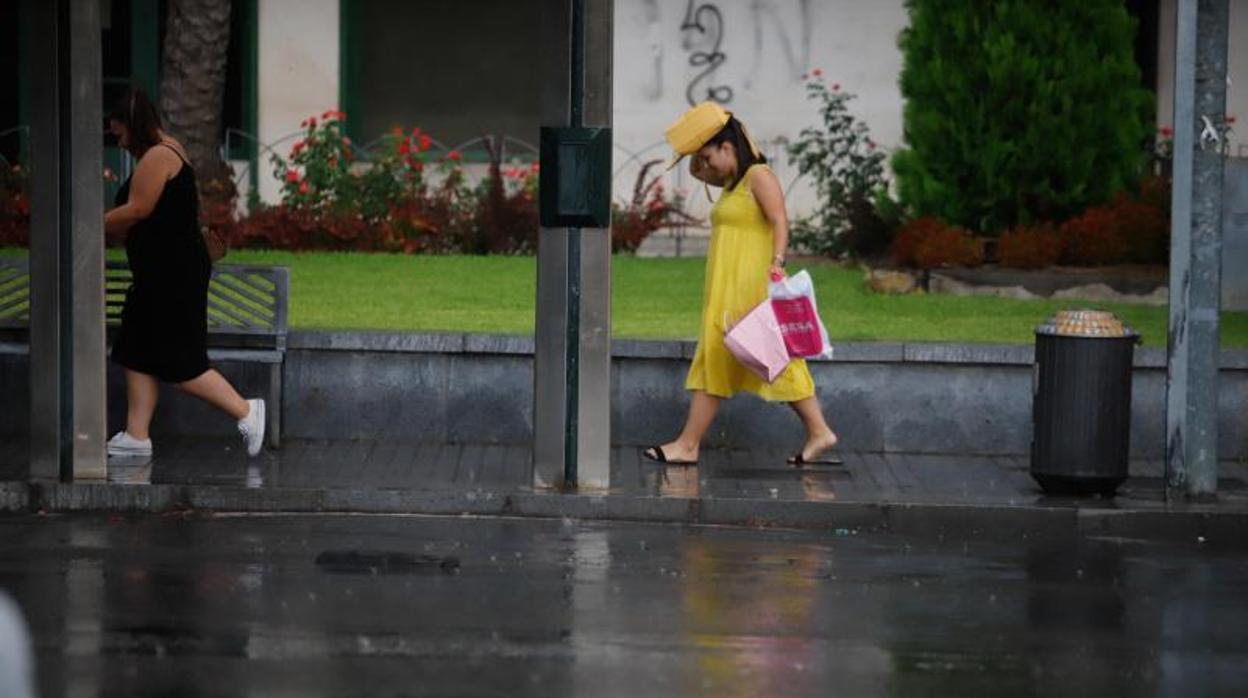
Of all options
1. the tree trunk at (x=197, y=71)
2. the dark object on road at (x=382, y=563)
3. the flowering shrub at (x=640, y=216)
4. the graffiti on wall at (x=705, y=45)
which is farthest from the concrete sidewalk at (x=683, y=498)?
the graffiti on wall at (x=705, y=45)

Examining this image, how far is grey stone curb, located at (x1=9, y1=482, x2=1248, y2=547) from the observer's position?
37.3 feet

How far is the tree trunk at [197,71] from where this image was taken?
1953 cm

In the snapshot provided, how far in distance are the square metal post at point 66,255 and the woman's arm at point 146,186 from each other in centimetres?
33

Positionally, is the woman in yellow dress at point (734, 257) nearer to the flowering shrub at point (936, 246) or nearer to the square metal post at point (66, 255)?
the square metal post at point (66, 255)

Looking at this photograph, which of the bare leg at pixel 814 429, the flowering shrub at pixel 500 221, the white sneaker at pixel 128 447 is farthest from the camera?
the flowering shrub at pixel 500 221

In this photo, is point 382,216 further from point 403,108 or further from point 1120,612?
point 1120,612

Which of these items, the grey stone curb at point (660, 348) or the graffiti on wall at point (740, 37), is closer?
the grey stone curb at point (660, 348)

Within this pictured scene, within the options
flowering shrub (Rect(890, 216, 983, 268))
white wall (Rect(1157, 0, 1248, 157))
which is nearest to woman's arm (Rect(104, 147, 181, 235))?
flowering shrub (Rect(890, 216, 983, 268))

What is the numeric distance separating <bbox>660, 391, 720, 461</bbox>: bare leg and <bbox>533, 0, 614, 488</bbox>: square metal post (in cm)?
76

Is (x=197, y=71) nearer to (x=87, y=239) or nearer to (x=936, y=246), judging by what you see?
(x=936, y=246)

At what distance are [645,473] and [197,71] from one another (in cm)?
857

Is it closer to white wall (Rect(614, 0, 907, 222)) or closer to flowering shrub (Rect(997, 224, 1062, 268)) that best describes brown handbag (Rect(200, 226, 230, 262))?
flowering shrub (Rect(997, 224, 1062, 268))

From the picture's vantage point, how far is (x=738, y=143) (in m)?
12.2

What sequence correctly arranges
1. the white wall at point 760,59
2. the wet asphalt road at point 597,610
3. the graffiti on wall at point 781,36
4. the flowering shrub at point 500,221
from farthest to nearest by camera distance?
the graffiti on wall at point 781,36 → the white wall at point 760,59 → the flowering shrub at point 500,221 → the wet asphalt road at point 597,610
